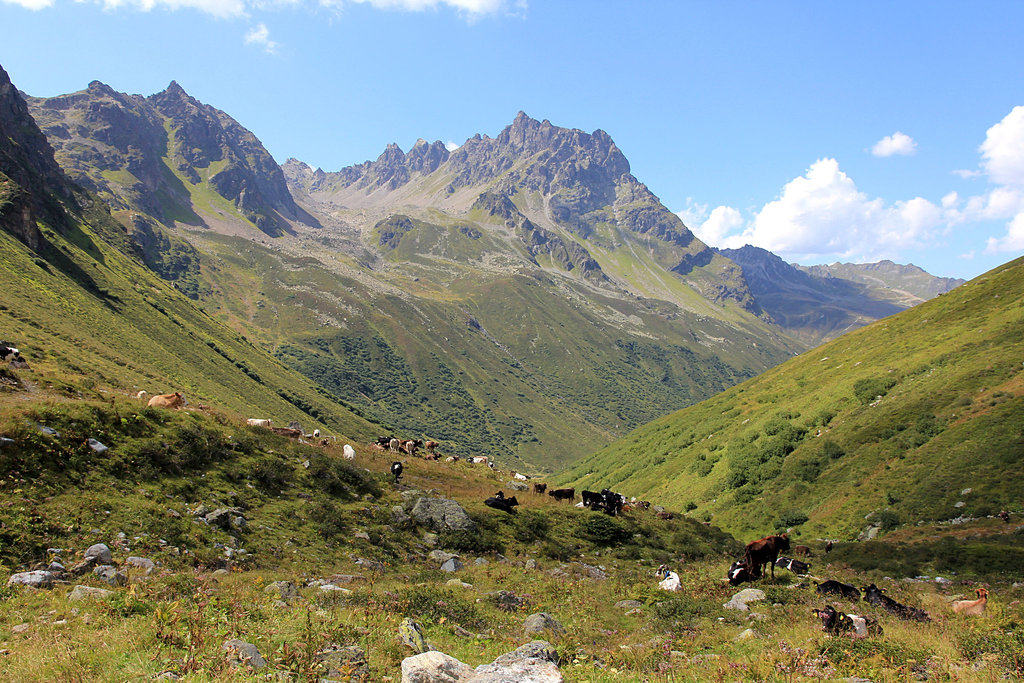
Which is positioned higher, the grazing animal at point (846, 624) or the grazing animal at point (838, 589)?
the grazing animal at point (846, 624)

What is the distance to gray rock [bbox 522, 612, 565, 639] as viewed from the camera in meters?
12.9

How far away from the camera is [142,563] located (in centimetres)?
1380

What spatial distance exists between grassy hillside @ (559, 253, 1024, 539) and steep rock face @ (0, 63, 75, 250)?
123m

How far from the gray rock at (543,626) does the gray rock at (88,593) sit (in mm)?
9858

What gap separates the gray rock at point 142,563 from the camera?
13422 mm

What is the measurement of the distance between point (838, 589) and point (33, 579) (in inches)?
904

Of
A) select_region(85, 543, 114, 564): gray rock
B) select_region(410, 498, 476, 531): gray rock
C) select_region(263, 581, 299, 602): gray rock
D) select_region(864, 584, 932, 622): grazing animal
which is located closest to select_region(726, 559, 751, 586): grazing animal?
select_region(864, 584, 932, 622): grazing animal

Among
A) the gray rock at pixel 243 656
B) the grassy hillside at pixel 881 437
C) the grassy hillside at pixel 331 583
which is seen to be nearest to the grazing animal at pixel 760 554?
the grassy hillside at pixel 331 583

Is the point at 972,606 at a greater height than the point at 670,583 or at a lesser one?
greater

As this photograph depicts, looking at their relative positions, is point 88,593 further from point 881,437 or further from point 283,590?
point 881,437

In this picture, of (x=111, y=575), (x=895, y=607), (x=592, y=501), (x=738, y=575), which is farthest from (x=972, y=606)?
(x=111, y=575)

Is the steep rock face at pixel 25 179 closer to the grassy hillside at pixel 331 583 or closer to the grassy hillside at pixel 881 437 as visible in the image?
the grassy hillside at pixel 331 583

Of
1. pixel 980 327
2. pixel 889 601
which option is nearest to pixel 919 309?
pixel 980 327

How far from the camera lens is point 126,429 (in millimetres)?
20188
